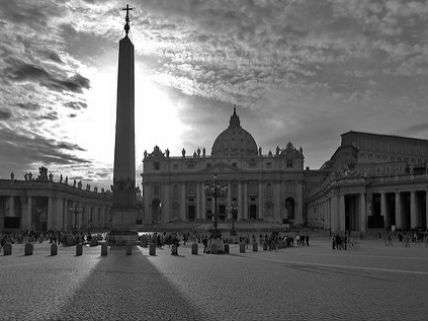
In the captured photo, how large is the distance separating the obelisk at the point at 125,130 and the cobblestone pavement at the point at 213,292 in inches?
525

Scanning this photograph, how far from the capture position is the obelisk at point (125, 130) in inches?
1443

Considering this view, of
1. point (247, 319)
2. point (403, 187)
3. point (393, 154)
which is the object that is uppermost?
point (393, 154)

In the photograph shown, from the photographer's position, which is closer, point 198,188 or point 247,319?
point 247,319

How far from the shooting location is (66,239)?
4709 centimetres

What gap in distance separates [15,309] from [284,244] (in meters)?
33.3

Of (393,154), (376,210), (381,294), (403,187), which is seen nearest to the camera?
(381,294)

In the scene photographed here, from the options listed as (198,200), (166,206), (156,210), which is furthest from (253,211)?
(156,210)

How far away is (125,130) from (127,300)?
23.4 meters

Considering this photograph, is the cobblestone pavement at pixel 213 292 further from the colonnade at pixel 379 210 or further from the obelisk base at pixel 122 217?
the colonnade at pixel 379 210

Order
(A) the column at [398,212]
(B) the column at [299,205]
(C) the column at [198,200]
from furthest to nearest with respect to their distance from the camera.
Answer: (C) the column at [198,200] → (B) the column at [299,205] → (A) the column at [398,212]

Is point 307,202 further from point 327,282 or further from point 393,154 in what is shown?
point 327,282

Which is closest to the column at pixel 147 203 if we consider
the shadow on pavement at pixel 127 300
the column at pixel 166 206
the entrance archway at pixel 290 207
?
the column at pixel 166 206

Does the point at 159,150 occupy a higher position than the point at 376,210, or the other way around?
the point at 159,150

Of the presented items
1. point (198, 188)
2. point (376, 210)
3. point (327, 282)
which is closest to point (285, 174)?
point (198, 188)
